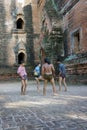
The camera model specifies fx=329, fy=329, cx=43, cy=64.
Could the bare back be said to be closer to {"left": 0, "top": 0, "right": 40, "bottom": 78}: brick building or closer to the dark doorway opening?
{"left": 0, "top": 0, "right": 40, "bottom": 78}: brick building

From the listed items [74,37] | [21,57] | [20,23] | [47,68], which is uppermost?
[20,23]

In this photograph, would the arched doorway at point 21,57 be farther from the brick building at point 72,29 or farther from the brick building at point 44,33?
the brick building at point 72,29

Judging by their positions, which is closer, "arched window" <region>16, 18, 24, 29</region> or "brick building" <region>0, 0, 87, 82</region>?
"brick building" <region>0, 0, 87, 82</region>

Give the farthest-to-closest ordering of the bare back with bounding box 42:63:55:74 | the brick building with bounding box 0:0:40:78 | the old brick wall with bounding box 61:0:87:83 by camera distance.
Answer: the brick building with bounding box 0:0:40:78
the old brick wall with bounding box 61:0:87:83
the bare back with bounding box 42:63:55:74

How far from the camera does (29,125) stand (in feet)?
18.3

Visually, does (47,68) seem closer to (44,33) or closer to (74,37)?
(74,37)

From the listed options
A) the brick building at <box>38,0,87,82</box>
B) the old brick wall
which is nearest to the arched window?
the brick building at <box>38,0,87,82</box>

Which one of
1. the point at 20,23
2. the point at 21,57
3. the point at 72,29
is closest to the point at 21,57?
the point at 21,57

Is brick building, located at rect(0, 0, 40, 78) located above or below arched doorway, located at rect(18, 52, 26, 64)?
above

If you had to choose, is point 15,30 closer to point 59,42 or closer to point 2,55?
point 2,55

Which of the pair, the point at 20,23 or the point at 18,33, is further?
the point at 20,23

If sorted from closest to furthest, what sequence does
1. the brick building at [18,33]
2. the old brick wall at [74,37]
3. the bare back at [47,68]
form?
the bare back at [47,68] < the old brick wall at [74,37] < the brick building at [18,33]

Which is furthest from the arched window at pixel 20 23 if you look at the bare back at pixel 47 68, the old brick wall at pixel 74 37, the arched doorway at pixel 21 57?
the bare back at pixel 47 68

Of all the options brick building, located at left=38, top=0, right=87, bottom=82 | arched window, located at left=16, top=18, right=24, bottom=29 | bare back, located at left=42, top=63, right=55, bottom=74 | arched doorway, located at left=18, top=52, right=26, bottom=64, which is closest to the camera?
bare back, located at left=42, top=63, right=55, bottom=74
